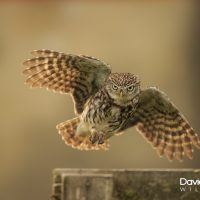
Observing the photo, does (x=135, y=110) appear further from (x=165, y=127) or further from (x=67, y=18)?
(x=67, y=18)

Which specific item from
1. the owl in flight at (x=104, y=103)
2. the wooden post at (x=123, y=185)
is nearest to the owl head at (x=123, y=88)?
the owl in flight at (x=104, y=103)

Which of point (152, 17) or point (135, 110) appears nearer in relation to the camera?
point (135, 110)

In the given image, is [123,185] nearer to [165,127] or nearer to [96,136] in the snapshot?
[96,136]

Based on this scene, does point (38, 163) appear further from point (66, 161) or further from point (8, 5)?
point (8, 5)

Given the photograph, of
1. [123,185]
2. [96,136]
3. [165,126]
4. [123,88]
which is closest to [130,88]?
[123,88]

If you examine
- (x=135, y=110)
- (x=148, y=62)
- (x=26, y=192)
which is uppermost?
(x=148, y=62)

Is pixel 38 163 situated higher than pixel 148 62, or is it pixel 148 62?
pixel 148 62

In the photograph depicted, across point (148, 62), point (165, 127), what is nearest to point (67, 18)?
point (148, 62)

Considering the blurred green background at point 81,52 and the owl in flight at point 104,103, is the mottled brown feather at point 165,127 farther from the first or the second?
the blurred green background at point 81,52

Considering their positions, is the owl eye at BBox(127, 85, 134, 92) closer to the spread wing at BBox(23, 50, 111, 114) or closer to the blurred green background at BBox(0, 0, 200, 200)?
the spread wing at BBox(23, 50, 111, 114)
